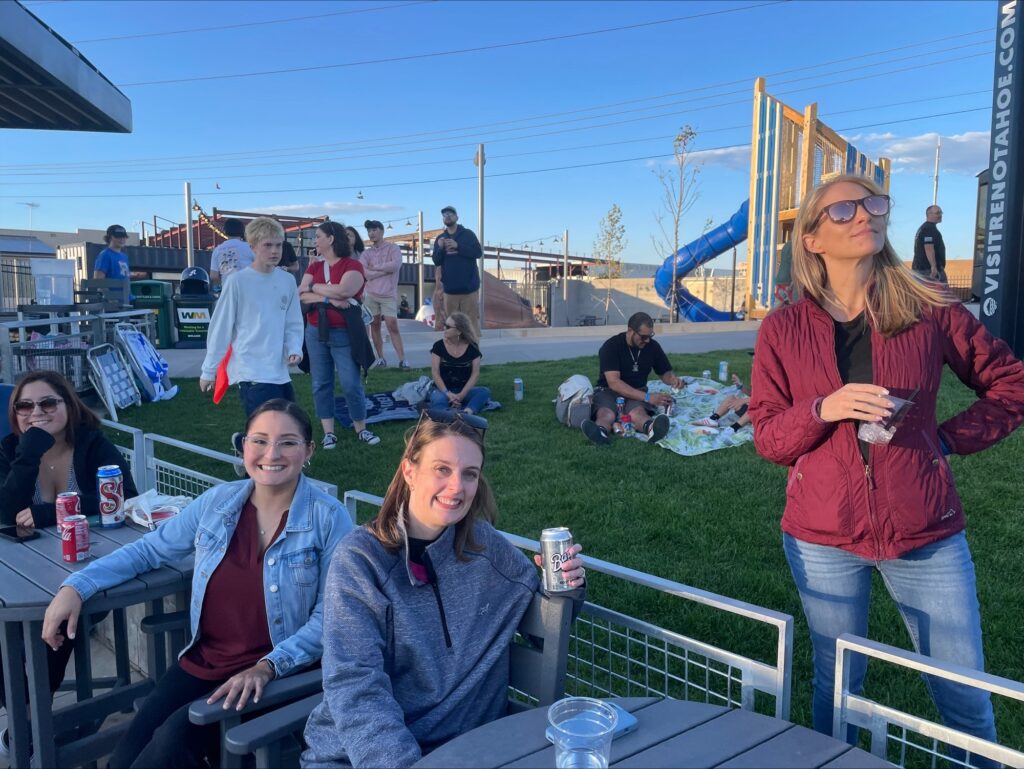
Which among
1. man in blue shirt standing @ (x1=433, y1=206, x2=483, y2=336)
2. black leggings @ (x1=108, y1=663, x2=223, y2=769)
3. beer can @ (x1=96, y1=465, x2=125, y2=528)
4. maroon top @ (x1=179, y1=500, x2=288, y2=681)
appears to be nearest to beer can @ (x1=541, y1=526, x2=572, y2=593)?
maroon top @ (x1=179, y1=500, x2=288, y2=681)

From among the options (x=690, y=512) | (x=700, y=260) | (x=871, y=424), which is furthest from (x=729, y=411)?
(x=700, y=260)

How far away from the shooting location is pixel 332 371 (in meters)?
6.68

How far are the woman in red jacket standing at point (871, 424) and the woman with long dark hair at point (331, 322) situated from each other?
183 inches

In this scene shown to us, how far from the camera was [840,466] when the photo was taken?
6.83 ft

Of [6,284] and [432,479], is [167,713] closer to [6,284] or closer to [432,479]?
[432,479]

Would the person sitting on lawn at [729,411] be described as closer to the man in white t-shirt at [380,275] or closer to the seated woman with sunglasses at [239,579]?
the man in white t-shirt at [380,275]

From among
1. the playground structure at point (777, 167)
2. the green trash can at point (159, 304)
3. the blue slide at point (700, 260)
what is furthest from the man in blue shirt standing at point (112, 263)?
the blue slide at point (700, 260)

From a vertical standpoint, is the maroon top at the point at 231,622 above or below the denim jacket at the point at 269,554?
below

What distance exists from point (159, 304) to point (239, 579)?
1120 cm

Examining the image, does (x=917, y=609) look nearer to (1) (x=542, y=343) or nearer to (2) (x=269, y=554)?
(2) (x=269, y=554)

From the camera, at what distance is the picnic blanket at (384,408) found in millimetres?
7371

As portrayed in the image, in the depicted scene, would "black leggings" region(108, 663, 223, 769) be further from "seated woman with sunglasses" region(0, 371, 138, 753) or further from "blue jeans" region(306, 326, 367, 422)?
"blue jeans" region(306, 326, 367, 422)

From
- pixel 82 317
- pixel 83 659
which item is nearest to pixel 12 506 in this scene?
pixel 83 659

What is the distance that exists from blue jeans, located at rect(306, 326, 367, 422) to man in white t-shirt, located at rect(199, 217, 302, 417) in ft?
3.83
